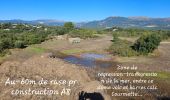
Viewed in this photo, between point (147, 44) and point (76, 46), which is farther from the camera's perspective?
point (76, 46)

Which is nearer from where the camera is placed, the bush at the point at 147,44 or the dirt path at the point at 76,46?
the bush at the point at 147,44

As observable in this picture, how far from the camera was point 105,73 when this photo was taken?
47781 millimetres

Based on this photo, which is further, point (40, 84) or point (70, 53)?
point (70, 53)

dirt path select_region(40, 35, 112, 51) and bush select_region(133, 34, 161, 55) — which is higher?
bush select_region(133, 34, 161, 55)

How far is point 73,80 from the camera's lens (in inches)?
1512

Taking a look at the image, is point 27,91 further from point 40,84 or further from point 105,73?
point 105,73

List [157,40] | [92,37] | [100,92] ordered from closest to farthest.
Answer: [100,92] → [157,40] → [92,37]

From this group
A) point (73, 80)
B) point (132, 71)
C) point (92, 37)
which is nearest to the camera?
point (73, 80)

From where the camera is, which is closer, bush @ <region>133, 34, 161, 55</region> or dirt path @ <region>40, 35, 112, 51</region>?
bush @ <region>133, 34, 161, 55</region>

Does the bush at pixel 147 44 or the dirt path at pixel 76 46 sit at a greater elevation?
the bush at pixel 147 44

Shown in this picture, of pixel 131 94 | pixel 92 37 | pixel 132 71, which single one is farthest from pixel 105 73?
pixel 92 37

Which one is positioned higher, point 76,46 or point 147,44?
point 147,44

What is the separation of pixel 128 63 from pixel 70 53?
2122cm

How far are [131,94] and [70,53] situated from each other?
139 feet
